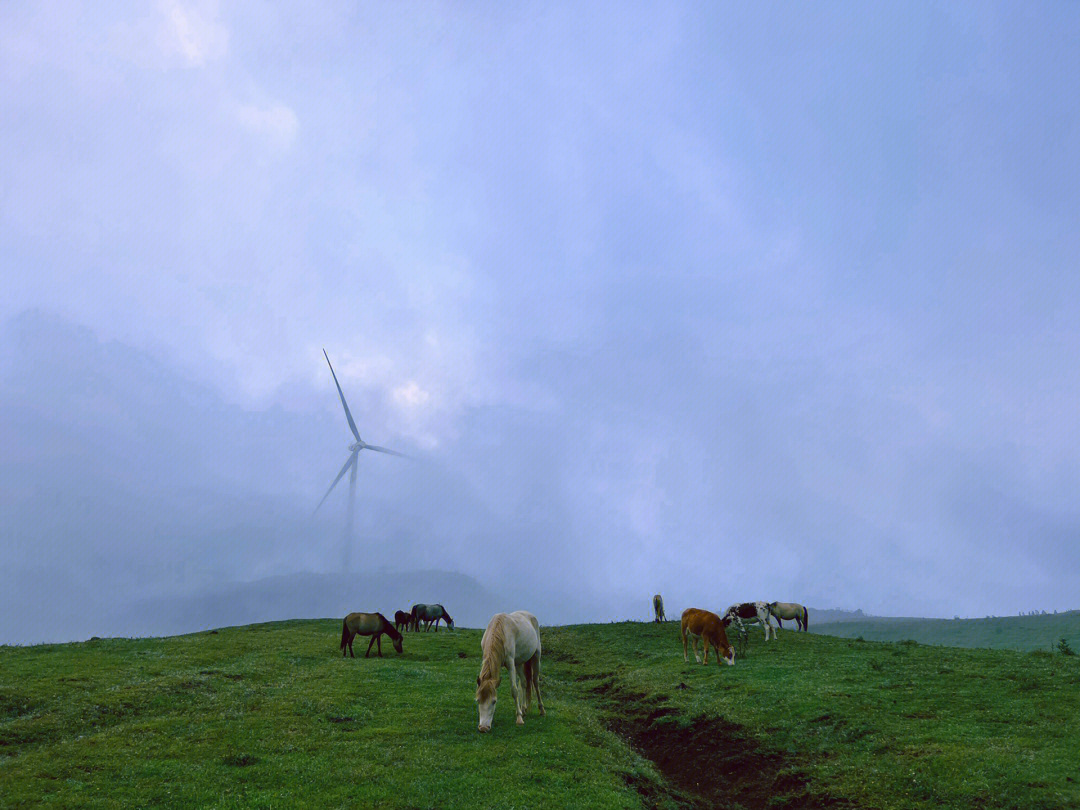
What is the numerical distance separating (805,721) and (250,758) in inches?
606

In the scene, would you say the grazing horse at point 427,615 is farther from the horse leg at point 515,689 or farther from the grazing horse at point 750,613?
the horse leg at point 515,689

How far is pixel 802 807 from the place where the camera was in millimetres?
14297

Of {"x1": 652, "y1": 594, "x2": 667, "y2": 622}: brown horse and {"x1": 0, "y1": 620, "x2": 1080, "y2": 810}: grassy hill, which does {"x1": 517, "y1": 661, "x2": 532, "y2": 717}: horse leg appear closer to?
{"x1": 0, "y1": 620, "x2": 1080, "y2": 810}: grassy hill

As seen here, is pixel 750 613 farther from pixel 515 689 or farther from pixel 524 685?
pixel 515 689

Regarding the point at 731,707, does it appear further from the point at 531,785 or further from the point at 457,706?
the point at 531,785

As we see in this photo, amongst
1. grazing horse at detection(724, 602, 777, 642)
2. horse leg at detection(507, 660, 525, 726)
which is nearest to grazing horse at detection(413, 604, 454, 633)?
grazing horse at detection(724, 602, 777, 642)

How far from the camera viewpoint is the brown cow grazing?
96.9 feet

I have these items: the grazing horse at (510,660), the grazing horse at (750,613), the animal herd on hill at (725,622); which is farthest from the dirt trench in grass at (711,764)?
the grazing horse at (750,613)

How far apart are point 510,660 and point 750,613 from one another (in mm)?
27670

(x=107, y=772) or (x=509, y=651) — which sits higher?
(x=509, y=651)

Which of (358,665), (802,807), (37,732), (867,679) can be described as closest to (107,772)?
(37,732)

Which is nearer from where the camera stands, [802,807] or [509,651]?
[802,807]

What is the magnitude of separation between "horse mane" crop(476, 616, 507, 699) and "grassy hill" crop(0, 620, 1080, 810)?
1240 millimetres

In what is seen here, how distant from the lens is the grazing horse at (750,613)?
3931cm
